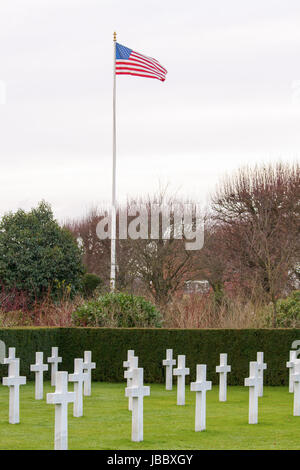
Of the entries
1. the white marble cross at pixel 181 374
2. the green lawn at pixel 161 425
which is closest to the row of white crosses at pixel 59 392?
the green lawn at pixel 161 425

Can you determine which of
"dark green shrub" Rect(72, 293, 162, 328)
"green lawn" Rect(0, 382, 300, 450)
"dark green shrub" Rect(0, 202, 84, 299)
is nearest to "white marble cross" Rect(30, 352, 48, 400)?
"green lawn" Rect(0, 382, 300, 450)

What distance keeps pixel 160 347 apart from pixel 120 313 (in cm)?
215

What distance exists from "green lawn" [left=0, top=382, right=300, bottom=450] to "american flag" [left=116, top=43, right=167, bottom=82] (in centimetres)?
A: 1359

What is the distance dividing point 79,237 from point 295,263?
1673cm

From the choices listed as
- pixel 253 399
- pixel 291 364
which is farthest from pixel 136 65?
pixel 253 399

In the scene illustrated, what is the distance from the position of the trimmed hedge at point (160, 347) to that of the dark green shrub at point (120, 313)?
3.77ft

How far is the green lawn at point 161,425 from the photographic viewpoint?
38.0 ft

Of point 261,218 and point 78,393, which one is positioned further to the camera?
point 261,218

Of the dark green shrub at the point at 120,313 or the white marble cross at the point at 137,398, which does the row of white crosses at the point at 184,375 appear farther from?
the dark green shrub at the point at 120,313

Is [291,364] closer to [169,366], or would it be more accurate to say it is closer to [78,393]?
[169,366]

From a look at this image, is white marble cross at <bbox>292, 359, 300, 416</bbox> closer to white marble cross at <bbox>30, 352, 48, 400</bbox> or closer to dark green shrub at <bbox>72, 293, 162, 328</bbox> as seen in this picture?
white marble cross at <bbox>30, 352, 48, 400</bbox>

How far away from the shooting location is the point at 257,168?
41.1 m

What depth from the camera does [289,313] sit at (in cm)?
2422
